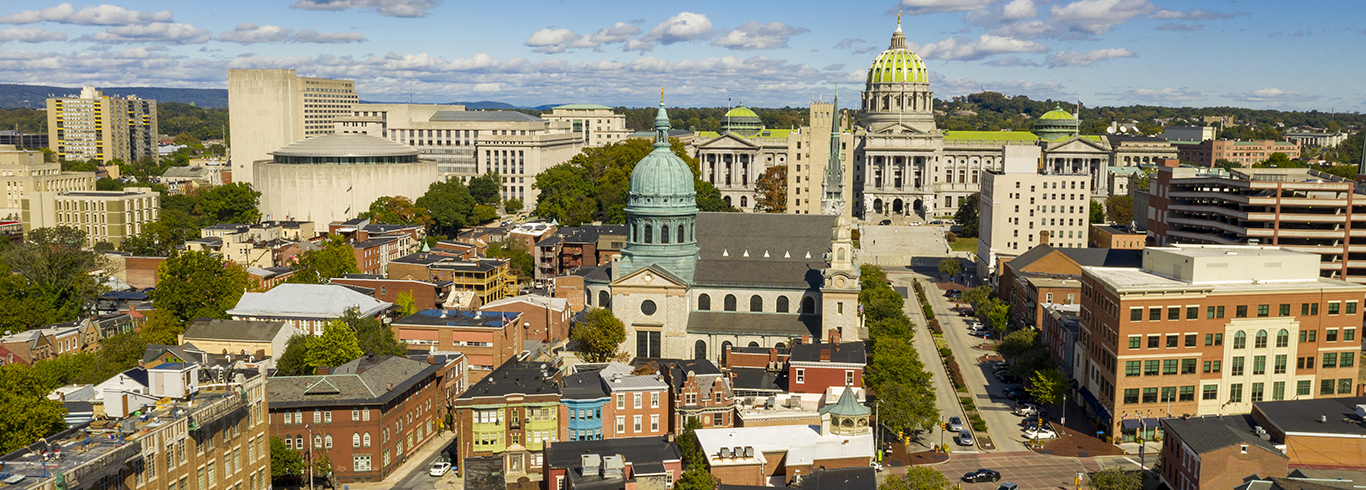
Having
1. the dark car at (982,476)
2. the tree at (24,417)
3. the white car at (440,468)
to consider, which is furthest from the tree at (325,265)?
the dark car at (982,476)

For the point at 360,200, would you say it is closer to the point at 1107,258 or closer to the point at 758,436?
the point at 1107,258

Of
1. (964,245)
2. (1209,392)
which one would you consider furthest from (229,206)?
(1209,392)

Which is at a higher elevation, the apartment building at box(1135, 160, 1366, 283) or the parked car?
the apartment building at box(1135, 160, 1366, 283)

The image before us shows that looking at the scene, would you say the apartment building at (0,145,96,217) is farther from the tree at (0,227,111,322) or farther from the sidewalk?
the sidewalk

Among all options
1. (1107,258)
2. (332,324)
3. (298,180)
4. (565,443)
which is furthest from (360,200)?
(565,443)

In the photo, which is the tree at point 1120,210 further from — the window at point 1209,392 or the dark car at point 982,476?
the dark car at point 982,476

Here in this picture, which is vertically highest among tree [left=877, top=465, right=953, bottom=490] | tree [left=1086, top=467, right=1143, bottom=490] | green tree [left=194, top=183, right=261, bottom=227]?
green tree [left=194, top=183, right=261, bottom=227]

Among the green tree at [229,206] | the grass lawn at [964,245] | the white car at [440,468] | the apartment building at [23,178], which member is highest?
the apartment building at [23,178]

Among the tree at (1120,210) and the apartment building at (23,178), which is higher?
the apartment building at (23,178)

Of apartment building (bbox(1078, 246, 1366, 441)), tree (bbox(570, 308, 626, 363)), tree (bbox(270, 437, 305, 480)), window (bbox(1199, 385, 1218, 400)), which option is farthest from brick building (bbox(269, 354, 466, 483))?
window (bbox(1199, 385, 1218, 400))
